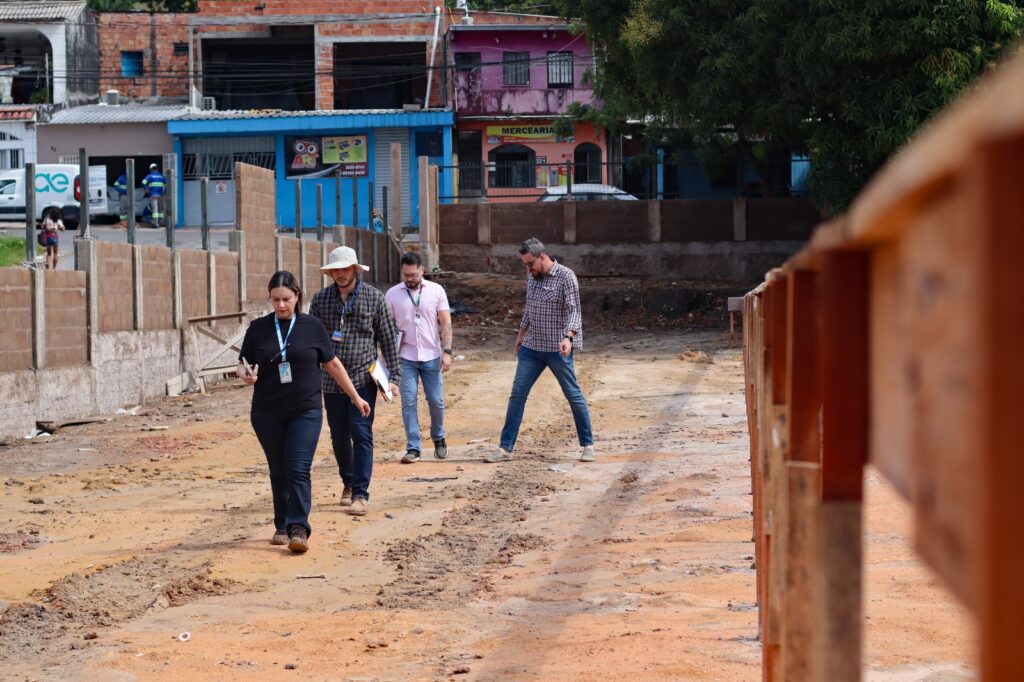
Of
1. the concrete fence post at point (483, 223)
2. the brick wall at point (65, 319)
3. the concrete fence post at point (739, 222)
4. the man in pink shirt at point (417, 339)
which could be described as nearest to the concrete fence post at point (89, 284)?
the brick wall at point (65, 319)

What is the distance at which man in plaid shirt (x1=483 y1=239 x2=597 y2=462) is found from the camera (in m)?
12.5

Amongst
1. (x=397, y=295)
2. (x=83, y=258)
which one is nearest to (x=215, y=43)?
(x=83, y=258)

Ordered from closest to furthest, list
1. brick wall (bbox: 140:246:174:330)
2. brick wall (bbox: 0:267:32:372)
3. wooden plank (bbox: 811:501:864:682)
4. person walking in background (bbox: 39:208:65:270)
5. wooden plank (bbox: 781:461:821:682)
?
1. wooden plank (bbox: 811:501:864:682)
2. wooden plank (bbox: 781:461:821:682)
3. brick wall (bbox: 0:267:32:372)
4. brick wall (bbox: 140:246:174:330)
5. person walking in background (bbox: 39:208:65:270)

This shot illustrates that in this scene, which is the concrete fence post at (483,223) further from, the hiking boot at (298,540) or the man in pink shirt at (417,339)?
the hiking boot at (298,540)

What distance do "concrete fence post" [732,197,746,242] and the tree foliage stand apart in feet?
17.6

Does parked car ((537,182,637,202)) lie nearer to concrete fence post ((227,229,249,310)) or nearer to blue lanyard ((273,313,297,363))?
concrete fence post ((227,229,249,310))

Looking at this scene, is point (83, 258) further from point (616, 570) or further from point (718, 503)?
point (616, 570)

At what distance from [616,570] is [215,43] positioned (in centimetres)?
4218

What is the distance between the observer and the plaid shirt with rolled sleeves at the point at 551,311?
1255 centimetres

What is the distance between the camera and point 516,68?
4406 centimetres

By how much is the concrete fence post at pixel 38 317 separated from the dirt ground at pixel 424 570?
928 mm

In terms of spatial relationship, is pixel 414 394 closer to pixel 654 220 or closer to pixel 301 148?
pixel 654 220

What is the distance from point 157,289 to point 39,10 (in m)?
32.6

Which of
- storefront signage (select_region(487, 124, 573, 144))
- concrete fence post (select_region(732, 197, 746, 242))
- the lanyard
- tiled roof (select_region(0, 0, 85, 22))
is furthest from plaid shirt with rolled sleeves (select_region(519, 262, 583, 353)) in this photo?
tiled roof (select_region(0, 0, 85, 22))
